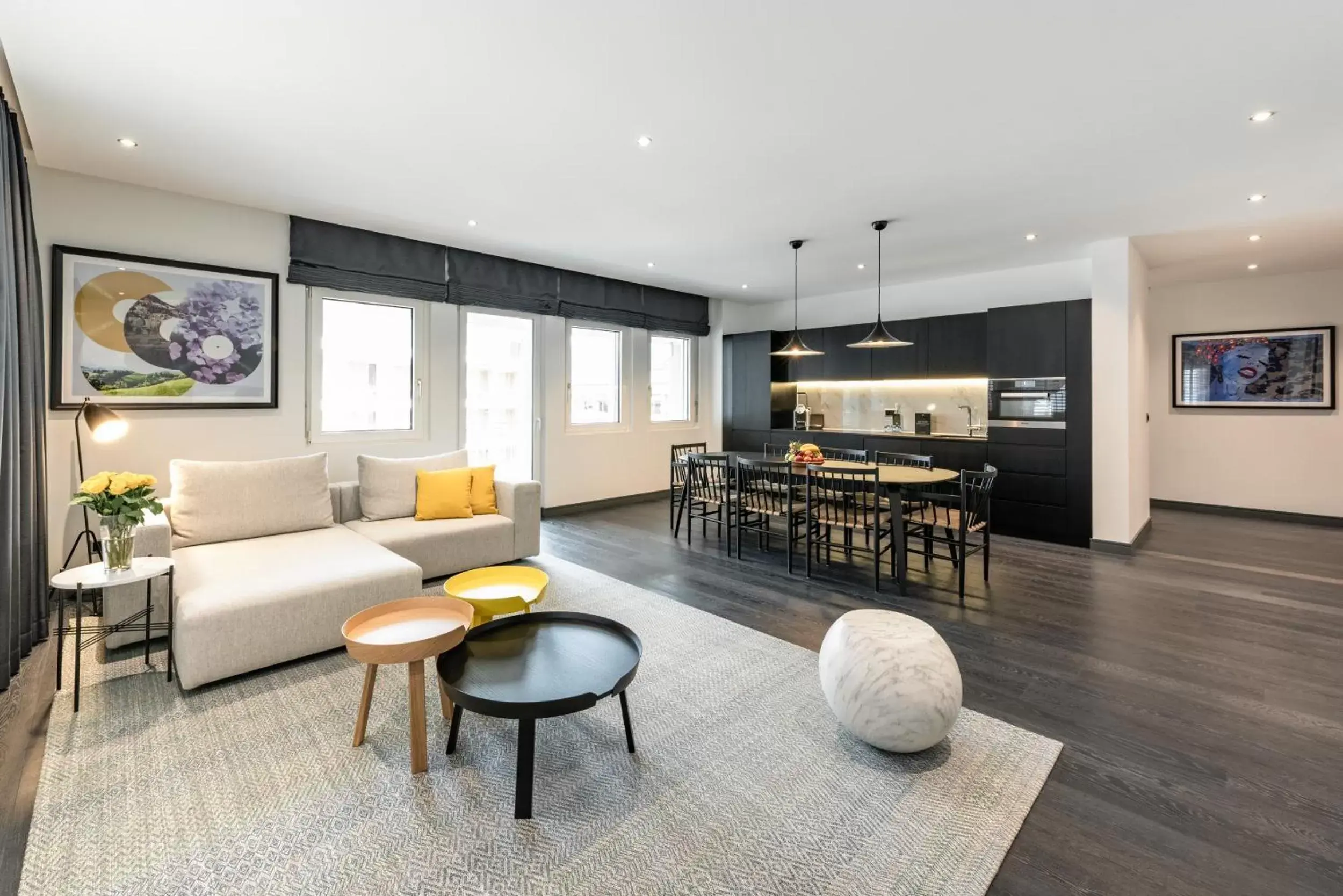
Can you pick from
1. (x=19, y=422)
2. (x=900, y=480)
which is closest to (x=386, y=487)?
(x=19, y=422)

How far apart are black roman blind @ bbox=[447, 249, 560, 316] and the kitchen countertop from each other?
133 inches

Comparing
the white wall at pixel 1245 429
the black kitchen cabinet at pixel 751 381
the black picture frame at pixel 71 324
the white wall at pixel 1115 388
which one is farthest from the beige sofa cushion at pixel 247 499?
the white wall at pixel 1245 429

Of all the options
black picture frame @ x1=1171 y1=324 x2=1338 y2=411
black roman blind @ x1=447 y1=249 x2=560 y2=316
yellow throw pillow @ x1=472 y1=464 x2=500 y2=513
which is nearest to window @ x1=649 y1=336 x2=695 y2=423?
black roman blind @ x1=447 y1=249 x2=560 y2=316

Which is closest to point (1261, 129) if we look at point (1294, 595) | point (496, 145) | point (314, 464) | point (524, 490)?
point (1294, 595)

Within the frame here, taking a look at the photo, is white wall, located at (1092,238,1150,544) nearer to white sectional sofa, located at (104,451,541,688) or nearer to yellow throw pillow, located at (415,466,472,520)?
white sectional sofa, located at (104,451,541,688)

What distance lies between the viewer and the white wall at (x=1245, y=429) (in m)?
6.05

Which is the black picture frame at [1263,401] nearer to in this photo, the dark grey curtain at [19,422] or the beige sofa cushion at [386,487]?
the beige sofa cushion at [386,487]

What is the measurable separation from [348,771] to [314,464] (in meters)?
2.56

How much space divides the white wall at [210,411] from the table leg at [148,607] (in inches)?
53.0

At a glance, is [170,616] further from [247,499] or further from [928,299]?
[928,299]

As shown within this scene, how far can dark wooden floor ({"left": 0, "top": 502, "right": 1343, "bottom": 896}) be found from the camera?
66.0 inches

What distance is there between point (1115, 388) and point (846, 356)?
2.79 metres

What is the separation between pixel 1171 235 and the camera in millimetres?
4781

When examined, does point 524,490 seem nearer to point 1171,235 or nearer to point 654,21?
point 654,21
